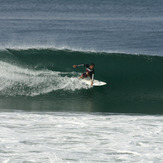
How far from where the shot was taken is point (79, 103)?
1725 cm

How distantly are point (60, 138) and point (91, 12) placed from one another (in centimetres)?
3779

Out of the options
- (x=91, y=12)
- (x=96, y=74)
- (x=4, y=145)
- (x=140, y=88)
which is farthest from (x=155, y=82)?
(x=91, y=12)

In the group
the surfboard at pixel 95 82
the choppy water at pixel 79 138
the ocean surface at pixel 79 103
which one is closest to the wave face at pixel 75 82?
the ocean surface at pixel 79 103

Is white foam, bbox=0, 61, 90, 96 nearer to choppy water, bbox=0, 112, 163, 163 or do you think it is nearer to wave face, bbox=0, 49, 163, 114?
wave face, bbox=0, 49, 163, 114

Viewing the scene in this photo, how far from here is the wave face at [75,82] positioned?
1722 cm

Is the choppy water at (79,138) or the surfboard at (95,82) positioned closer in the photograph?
the choppy water at (79,138)

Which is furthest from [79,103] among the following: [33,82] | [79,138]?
[79,138]

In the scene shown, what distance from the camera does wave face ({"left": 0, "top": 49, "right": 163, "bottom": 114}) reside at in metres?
17.2

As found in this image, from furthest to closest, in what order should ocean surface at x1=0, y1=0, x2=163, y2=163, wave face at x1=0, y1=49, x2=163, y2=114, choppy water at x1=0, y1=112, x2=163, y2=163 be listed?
wave face at x1=0, y1=49, x2=163, y2=114 < ocean surface at x1=0, y1=0, x2=163, y2=163 < choppy water at x1=0, y1=112, x2=163, y2=163

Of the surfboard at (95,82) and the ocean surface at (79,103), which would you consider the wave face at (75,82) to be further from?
the surfboard at (95,82)

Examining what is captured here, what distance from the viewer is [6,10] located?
49875 mm

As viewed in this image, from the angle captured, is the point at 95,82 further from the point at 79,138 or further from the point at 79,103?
the point at 79,138

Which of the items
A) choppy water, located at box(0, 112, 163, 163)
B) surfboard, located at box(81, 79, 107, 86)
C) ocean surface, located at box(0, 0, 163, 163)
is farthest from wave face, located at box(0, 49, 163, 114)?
choppy water, located at box(0, 112, 163, 163)

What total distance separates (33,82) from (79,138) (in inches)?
249
